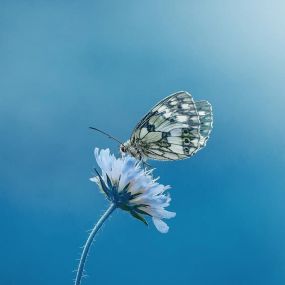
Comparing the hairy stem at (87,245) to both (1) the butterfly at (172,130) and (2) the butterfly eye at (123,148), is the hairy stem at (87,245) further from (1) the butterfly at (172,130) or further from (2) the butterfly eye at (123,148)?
(1) the butterfly at (172,130)

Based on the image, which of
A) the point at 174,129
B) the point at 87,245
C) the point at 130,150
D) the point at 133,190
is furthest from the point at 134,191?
the point at 174,129

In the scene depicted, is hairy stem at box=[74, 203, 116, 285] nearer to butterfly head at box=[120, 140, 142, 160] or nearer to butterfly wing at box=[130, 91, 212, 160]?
butterfly head at box=[120, 140, 142, 160]

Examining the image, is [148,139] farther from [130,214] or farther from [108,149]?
[130,214]

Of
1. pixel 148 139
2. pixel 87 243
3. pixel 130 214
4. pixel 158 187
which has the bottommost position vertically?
pixel 87 243

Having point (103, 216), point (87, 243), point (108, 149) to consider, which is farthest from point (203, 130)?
point (87, 243)

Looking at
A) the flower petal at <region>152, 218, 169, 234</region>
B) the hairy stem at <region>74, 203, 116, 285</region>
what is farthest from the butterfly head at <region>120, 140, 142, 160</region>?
the hairy stem at <region>74, 203, 116, 285</region>

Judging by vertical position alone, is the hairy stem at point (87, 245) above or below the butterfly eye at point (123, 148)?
below

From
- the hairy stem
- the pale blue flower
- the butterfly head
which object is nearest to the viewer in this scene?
the hairy stem

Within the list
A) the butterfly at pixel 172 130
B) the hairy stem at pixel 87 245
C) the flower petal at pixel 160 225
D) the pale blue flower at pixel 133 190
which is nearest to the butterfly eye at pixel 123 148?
the butterfly at pixel 172 130
